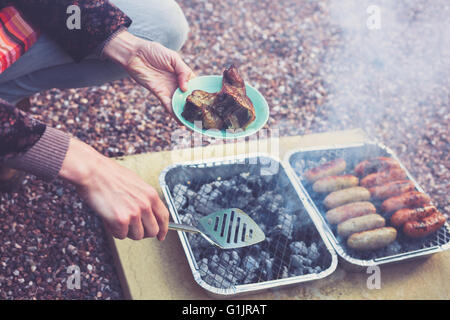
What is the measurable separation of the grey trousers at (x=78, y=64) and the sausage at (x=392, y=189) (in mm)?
1953

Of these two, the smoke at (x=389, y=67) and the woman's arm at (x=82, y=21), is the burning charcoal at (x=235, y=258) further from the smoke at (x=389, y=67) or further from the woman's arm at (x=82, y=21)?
the smoke at (x=389, y=67)

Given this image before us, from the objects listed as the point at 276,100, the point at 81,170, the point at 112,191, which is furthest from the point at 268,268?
the point at 276,100

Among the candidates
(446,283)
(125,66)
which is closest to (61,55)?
(125,66)

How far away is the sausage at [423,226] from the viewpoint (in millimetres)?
2707

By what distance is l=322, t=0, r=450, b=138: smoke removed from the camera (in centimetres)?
431

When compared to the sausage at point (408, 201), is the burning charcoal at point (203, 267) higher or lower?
lower

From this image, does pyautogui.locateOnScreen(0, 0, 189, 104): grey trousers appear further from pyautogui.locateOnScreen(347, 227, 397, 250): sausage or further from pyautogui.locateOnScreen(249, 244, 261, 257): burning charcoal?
pyautogui.locateOnScreen(347, 227, 397, 250): sausage

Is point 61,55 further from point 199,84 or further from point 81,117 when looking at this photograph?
point 81,117

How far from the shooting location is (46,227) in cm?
287

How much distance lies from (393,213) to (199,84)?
1729 millimetres

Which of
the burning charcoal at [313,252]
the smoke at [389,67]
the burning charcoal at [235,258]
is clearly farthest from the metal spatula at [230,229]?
the smoke at [389,67]

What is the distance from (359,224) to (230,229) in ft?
2.99

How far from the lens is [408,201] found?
284cm

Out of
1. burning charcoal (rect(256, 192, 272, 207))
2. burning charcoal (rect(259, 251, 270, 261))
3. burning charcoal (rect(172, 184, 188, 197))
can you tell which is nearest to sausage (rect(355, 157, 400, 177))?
burning charcoal (rect(256, 192, 272, 207))
